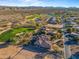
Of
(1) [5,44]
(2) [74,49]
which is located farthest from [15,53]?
(2) [74,49]

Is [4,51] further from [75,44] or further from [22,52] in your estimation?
[75,44]

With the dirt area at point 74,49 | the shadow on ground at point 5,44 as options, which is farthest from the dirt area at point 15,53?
the dirt area at point 74,49

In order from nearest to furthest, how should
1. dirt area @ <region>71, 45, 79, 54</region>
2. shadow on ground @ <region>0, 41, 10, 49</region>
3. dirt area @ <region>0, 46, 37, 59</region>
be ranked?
dirt area @ <region>0, 46, 37, 59</region>
dirt area @ <region>71, 45, 79, 54</region>
shadow on ground @ <region>0, 41, 10, 49</region>

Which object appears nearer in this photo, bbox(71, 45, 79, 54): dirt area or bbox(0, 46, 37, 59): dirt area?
bbox(0, 46, 37, 59): dirt area

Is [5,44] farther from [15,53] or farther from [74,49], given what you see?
[74,49]

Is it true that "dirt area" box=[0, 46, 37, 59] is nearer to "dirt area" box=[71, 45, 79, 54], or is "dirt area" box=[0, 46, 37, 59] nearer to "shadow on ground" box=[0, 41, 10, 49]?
"shadow on ground" box=[0, 41, 10, 49]

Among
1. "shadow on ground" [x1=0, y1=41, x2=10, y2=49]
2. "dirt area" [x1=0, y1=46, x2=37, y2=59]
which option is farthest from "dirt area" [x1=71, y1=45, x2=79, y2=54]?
"shadow on ground" [x1=0, y1=41, x2=10, y2=49]

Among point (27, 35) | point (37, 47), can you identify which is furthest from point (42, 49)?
point (27, 35)

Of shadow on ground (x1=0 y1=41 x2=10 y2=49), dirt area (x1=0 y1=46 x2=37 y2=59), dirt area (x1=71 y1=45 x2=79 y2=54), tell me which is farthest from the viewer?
shadow on ground (x1=0 y1=41 x2=10 y2=49)
